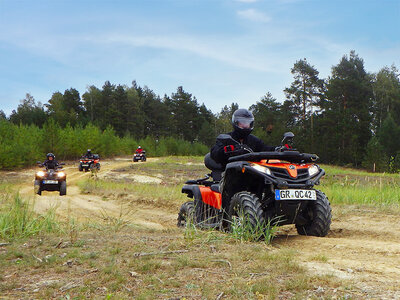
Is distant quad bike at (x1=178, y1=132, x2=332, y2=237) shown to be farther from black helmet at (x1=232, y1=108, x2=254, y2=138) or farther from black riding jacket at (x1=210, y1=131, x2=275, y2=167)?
black helmet at (x1=232, y1=108, x2=254, y2=138)

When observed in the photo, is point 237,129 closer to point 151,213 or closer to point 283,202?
point 283,202

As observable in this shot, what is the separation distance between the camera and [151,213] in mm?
10109

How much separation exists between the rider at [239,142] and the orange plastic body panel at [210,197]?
18.3 inches

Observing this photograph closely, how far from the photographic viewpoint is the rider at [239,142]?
5324 mm

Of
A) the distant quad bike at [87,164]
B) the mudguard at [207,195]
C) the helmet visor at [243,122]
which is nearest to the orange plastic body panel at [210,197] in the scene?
the mudguard at [207,195]

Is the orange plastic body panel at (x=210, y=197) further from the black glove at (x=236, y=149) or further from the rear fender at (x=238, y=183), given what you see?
the black glove at (x=236, y=149)

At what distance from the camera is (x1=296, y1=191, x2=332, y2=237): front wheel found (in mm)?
5098

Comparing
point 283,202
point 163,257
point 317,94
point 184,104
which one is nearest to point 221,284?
point 163,257

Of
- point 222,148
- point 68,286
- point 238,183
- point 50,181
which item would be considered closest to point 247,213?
point 238,183

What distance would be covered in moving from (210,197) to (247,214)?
51.1 inches

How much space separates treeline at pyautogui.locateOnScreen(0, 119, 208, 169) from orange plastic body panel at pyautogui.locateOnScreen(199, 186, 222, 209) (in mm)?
25776

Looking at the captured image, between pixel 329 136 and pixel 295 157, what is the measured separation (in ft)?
155

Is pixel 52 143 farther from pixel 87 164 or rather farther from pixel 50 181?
pixel 50 181

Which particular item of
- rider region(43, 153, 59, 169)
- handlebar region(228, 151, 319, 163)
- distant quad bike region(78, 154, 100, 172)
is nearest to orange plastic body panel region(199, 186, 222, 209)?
handlebar region(228, 151, 319, 163)
